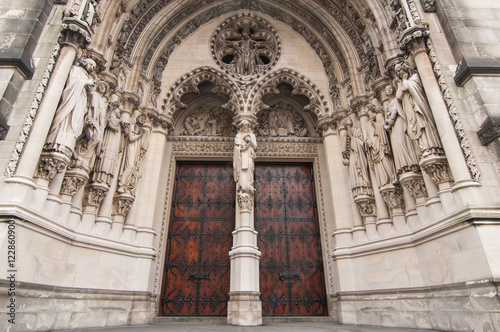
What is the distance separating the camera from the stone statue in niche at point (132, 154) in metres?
5.80

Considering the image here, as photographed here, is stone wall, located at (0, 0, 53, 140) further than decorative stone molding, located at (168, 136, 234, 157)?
No

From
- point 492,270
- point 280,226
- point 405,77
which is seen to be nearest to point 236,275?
point 280,226

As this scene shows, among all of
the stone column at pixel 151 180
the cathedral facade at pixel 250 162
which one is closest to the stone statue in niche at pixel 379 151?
the cathedral facade at pixel 250 162

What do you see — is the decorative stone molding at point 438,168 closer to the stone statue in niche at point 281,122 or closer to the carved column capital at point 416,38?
the carved column capital at point 416,38

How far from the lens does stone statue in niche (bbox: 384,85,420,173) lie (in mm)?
4934

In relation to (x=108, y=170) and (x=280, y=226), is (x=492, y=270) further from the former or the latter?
(x=108, y=170)

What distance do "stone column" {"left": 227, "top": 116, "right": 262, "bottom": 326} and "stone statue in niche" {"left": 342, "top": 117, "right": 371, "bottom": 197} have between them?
81.2 inches

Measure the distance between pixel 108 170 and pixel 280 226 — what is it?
395 centimetres

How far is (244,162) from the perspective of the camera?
640 centimetres

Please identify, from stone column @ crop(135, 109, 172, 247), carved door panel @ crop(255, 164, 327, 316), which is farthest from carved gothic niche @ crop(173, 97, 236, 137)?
carved door panel @ crop(255, 164, 327, 316)

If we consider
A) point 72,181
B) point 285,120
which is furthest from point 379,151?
point 72,181

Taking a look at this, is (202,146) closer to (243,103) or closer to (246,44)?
(243,103)

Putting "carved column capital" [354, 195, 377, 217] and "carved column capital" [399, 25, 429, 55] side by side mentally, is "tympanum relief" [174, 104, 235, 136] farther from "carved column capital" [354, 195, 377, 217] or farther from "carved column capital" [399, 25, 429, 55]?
"carved column capital" [399, 25, 429, 55]

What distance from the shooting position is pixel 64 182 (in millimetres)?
4660
